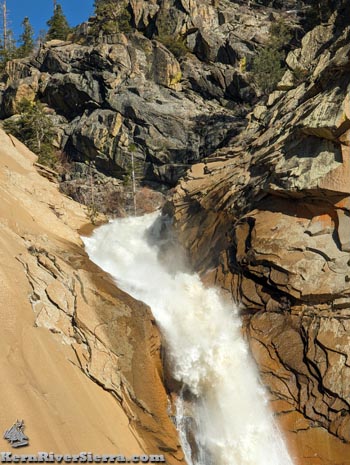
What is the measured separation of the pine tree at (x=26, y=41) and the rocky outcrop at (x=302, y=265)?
158 ft

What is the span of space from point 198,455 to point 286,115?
568 inches

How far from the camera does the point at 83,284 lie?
14.4 metres

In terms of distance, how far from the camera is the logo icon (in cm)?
895

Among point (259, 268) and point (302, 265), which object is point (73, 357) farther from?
point (302, 265)

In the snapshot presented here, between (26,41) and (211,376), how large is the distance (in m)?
56.6

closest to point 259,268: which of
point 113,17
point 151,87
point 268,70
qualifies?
point 268,70

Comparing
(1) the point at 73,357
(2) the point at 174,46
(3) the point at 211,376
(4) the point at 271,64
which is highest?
(2) the point at 174,46

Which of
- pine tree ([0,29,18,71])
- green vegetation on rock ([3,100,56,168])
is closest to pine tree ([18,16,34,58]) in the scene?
pine tree ([0,29,18,71])

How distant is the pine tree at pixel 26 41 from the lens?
2183 inches

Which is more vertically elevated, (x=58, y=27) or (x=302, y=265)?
(x=58, y=27)

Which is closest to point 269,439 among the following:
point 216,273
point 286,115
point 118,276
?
point 216,273

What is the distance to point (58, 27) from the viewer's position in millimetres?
54219

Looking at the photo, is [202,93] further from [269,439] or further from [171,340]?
[269,439]

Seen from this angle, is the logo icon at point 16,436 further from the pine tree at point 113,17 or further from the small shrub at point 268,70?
the pine tree at point 113,17
